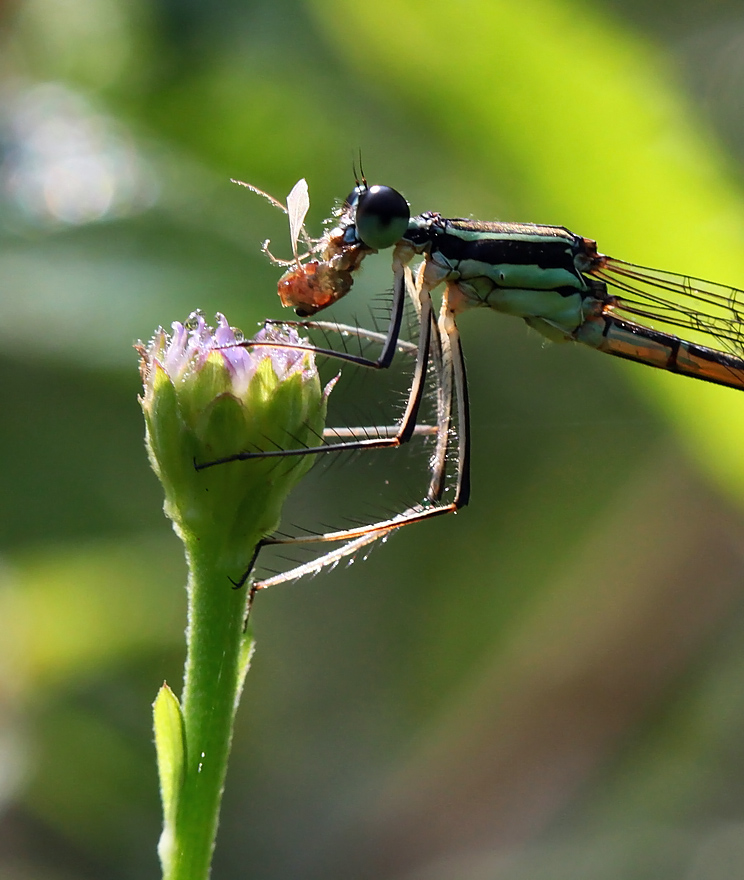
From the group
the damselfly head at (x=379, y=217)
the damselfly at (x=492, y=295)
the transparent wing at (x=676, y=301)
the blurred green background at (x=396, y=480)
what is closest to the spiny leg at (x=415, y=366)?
the damselfly at (x=492, y=295)

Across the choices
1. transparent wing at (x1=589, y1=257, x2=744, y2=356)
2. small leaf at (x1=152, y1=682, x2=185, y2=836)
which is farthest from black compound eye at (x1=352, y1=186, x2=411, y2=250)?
small leaf at (x1=152, y1=682, x2=185, y2=836)

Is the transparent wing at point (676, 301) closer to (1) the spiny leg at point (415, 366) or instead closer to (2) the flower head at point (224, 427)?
(1) the spiny leg at point (415, 366)


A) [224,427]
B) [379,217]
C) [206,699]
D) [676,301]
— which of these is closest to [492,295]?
[379,217]

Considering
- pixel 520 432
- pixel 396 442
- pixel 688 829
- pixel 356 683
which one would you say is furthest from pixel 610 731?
pixel 396 442

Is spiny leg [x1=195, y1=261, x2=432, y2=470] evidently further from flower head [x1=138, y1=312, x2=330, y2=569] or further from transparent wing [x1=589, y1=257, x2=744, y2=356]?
transparent wing [x1=589, y1=257, x2=744, y2=356]

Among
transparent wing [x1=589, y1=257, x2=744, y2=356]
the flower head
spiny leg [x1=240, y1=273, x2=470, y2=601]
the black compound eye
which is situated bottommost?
the flower head

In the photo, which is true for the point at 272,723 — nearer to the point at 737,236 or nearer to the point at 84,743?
the point at 84,743
